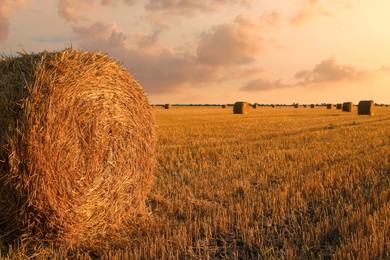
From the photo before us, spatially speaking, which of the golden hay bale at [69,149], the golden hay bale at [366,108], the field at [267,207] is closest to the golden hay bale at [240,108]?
the golden hay bale at [366,108]

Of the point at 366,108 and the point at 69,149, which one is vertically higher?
the point at 366,108

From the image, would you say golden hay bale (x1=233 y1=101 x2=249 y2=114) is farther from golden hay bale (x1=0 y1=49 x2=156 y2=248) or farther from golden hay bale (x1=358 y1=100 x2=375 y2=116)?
golden hay bale (x1=0 y1=49 x2=156 y2=248)

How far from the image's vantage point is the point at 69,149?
17.8ft

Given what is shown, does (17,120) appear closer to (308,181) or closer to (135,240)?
(135,240)

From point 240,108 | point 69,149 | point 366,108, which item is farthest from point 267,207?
point 240,108

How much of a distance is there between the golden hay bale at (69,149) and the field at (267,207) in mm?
433

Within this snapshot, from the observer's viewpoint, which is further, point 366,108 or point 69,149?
point 366,108

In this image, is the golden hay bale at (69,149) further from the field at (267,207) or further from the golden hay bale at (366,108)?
the golden hay bale at (366,108)

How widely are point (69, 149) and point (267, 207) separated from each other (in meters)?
3.34

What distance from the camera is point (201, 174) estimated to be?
946 centimetres

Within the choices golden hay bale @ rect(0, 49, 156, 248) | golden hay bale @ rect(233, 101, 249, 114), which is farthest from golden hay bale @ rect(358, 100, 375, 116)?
golden hay bale @ rect(0, 49, 156, 248)

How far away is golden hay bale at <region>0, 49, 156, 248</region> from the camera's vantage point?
502 cm

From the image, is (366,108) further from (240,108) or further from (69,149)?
(69,149)

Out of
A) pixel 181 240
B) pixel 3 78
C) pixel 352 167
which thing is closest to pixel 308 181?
pixel 352 167
